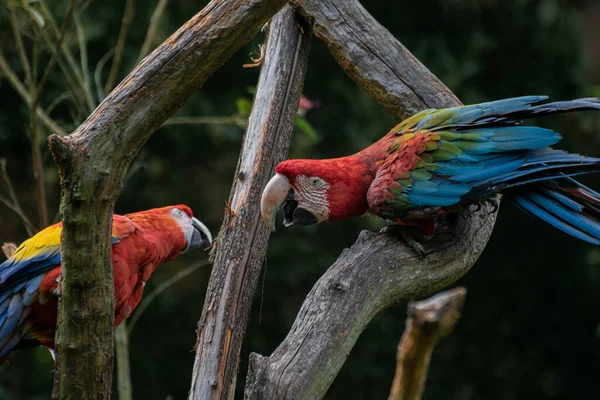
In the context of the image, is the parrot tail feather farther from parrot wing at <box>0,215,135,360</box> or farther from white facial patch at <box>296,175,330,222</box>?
parrot wing at <box>0,215,135,360</box>

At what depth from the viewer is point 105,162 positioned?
1.48 m

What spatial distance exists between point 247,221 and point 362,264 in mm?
475

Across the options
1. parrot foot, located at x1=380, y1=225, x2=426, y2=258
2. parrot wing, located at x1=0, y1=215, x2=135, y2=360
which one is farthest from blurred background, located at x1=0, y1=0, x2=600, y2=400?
parrot foot, located at x1=380, y1=225, x2=426, y2=258

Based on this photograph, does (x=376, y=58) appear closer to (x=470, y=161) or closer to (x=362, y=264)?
(x=470, y=161)

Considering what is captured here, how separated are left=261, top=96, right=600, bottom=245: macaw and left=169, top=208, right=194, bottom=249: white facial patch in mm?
566

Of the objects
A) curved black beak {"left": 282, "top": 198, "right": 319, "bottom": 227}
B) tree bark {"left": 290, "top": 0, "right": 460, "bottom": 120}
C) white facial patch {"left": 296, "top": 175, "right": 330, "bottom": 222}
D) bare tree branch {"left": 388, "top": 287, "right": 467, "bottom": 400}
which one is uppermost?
tree bark {"left": 290, "top": 0, "right": 460, "bottom": 120}

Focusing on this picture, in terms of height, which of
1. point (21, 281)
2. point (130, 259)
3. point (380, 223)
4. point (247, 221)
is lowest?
point (21, 281)

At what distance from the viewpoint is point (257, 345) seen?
5121 mm

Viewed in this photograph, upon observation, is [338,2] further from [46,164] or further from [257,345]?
[257,345]

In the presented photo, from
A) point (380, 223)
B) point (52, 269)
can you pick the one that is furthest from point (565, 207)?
point (380, 223)

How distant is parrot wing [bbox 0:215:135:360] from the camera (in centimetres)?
231

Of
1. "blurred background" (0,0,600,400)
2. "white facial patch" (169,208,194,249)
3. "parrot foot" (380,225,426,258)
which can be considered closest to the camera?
"parrot foot" (380,225,426,258)

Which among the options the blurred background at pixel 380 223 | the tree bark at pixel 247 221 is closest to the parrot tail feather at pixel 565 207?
the tree bark at pixel 247 221

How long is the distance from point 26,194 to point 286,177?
11.0 ft
